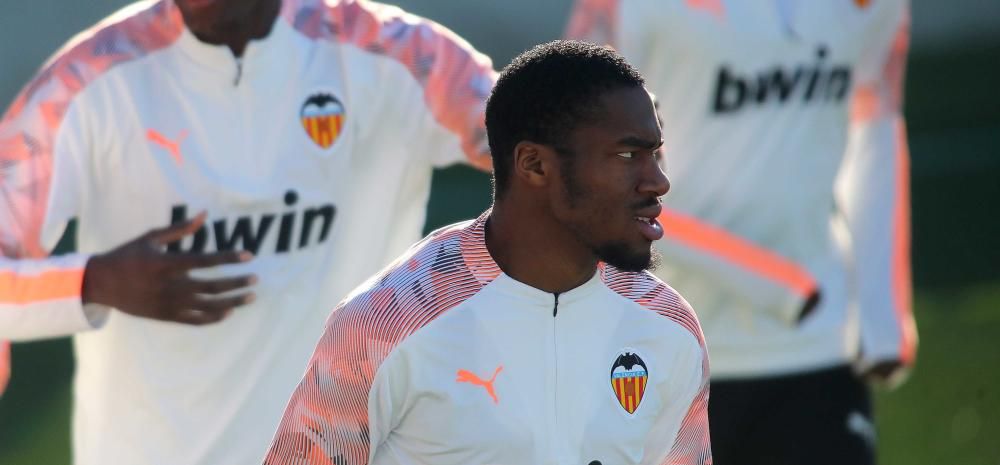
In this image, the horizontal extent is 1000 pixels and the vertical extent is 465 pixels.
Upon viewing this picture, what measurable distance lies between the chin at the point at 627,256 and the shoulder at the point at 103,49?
5.48ft

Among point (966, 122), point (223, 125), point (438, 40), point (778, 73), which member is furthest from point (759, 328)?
point (966, 122)

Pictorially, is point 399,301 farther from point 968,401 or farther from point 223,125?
point 968,401

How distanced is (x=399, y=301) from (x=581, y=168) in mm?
393

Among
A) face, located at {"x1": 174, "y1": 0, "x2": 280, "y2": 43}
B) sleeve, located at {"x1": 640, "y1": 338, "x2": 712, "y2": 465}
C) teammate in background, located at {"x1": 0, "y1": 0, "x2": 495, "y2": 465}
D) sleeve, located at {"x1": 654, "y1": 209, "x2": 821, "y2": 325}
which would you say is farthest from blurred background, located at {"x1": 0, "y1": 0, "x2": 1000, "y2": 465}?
sleeve, located at {"x1": 640, "y1": 338, "x2": 712, "y2": 465}

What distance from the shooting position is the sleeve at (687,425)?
11.9 feet

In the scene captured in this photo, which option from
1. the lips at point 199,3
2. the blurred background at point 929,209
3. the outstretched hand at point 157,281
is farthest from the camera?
the blurred background at point 929,209

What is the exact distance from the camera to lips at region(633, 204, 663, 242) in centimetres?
333

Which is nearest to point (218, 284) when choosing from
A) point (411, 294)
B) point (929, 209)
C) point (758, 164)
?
point (411, 294)

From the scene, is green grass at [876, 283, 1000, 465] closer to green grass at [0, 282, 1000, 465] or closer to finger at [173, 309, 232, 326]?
green grass at [0, 282, 1000, 465]

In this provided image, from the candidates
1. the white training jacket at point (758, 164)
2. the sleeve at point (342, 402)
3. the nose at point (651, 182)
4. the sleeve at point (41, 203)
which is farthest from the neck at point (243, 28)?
the nose at point (651, 182)

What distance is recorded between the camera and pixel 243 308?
4664 mm

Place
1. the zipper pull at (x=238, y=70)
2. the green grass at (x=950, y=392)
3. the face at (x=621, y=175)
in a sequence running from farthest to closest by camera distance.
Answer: the green grass at (x=950, y=392)
the zipper pull at (x=238, y=70)
the face at (x=621, y=175)

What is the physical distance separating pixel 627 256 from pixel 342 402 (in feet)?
1.82

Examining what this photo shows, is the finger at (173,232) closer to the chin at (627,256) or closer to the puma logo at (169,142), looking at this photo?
the puma logo at (169,142)
